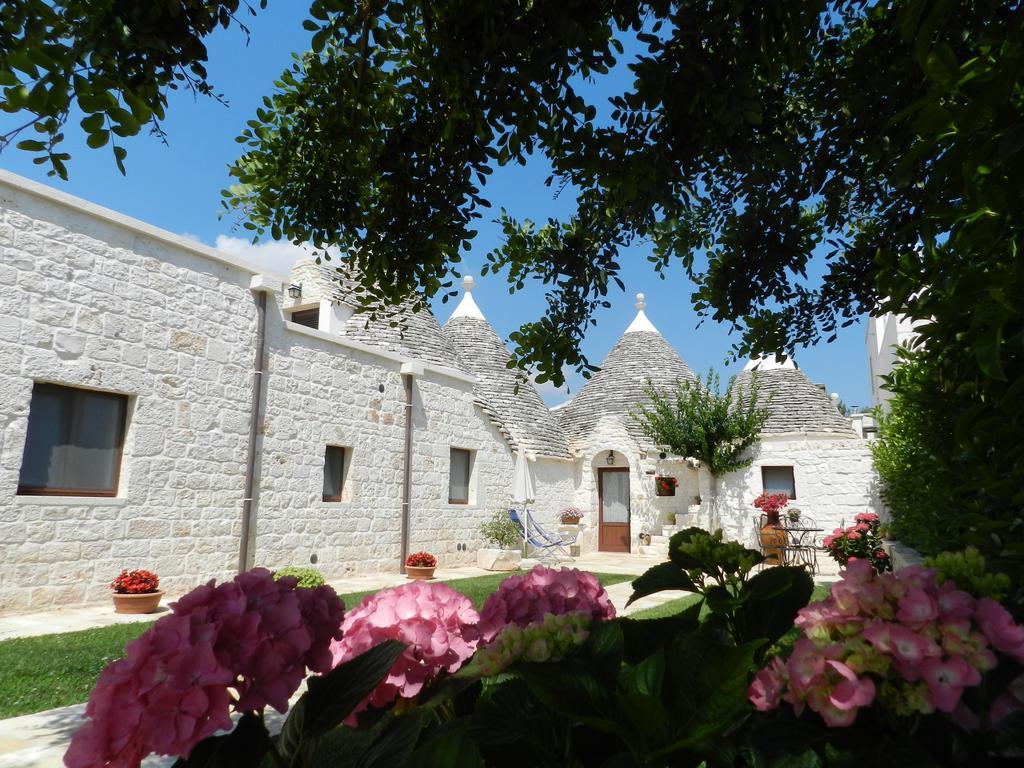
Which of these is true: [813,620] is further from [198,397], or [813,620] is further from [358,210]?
[198,397]

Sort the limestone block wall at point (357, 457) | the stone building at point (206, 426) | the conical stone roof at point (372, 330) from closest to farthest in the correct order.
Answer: the stone building at point (206, 426) < the limestone block wall at point (357, 457) < the conical stone roof at point (372, 330)

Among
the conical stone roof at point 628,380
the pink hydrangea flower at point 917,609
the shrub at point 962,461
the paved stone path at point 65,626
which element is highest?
the conical stone roof at point 628,380

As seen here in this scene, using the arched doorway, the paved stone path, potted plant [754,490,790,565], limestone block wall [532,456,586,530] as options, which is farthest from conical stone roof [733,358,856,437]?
limestone block wall [532,456,586,530]

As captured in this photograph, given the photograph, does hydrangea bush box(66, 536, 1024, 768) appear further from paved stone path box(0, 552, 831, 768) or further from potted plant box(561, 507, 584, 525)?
potted plant box(561, 507, 584, 525)

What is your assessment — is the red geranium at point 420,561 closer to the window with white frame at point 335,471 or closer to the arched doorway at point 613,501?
the window with white frame at point 335,471

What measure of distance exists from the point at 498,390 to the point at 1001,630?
17.7m

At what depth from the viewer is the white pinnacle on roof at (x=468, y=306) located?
821 inches

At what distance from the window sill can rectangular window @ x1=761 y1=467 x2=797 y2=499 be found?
583 inches

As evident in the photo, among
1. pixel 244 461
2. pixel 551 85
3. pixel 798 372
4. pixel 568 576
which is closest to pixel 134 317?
pixel 244 461

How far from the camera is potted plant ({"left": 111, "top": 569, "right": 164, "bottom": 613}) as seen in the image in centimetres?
787

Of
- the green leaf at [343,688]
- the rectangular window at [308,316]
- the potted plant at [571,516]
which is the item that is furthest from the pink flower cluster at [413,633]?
the potted plant at [571,516]

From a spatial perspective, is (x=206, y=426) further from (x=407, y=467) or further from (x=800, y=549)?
(x=800, y=549)

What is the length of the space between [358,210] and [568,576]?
2601 millimetres

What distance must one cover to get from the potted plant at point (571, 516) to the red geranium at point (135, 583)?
36.7ft
